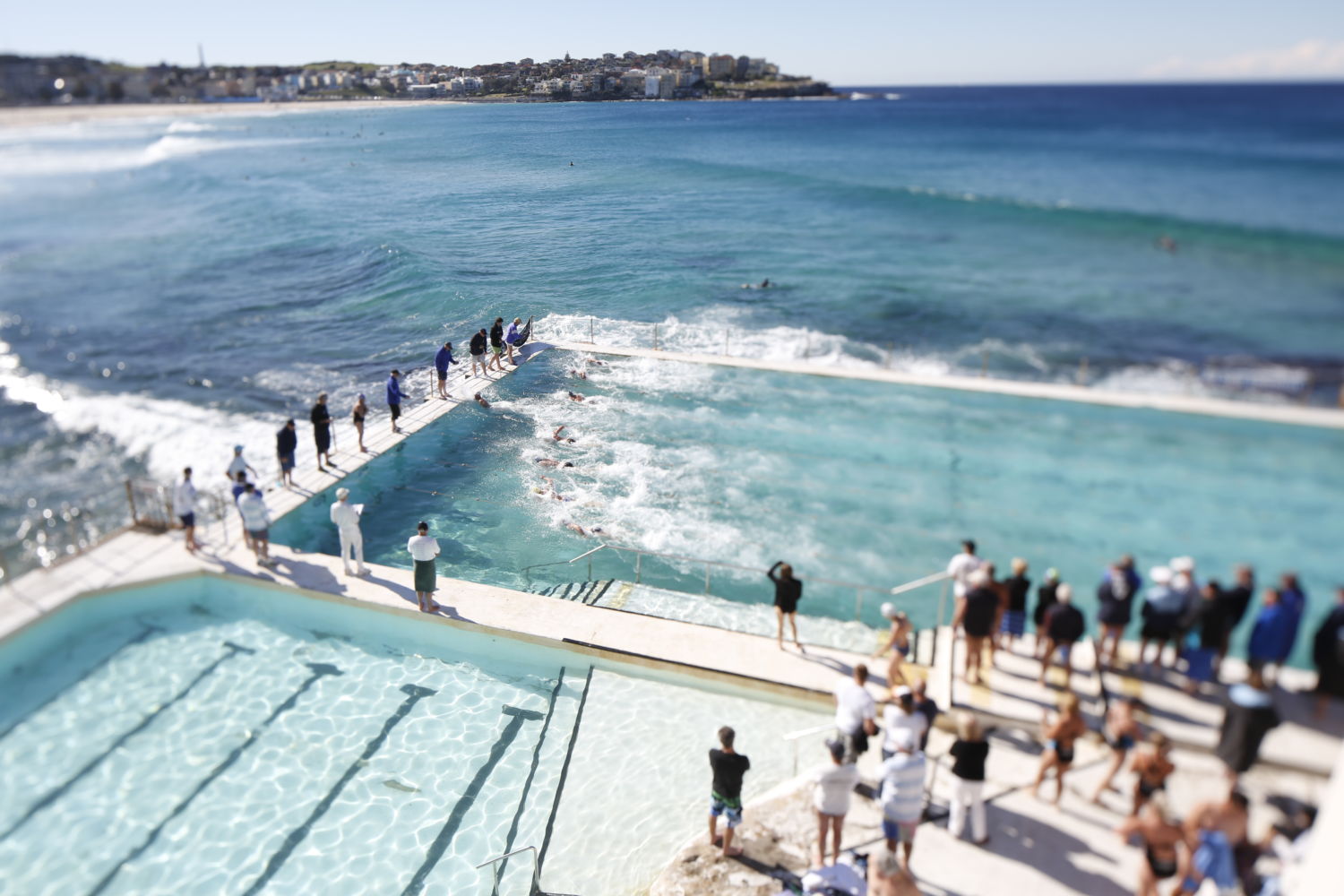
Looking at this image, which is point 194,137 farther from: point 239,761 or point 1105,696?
point 1105,696

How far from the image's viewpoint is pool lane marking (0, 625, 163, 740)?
5.04 meters

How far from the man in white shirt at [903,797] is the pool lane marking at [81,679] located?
5942mm

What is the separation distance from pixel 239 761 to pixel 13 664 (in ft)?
7.62

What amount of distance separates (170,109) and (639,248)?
6878mm

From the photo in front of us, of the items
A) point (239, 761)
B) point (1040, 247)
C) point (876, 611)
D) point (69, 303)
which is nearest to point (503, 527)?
point (239, 761)

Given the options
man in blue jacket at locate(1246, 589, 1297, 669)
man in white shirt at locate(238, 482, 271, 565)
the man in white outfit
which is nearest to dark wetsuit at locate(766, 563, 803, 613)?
man in blue jacket at locate(1246, 589, 1297, 669)

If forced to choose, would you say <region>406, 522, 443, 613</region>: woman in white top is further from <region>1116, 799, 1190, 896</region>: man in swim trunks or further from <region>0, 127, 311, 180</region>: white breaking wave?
<region>0, 127, 311, 180</region>: white breaking wave

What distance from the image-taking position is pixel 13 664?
5.59m

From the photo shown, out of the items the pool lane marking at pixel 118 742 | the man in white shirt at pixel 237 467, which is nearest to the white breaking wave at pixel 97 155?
the man in white shirt at pixel 237 467

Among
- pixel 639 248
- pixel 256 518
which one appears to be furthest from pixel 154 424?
pixel 639 248

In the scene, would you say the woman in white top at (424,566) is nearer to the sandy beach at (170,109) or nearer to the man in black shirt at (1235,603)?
the man in black shirt at (1235,603)

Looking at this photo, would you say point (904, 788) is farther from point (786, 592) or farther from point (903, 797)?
point (786, 592)

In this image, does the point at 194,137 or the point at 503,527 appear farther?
the point at 194,137

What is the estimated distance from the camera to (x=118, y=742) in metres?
4.98
